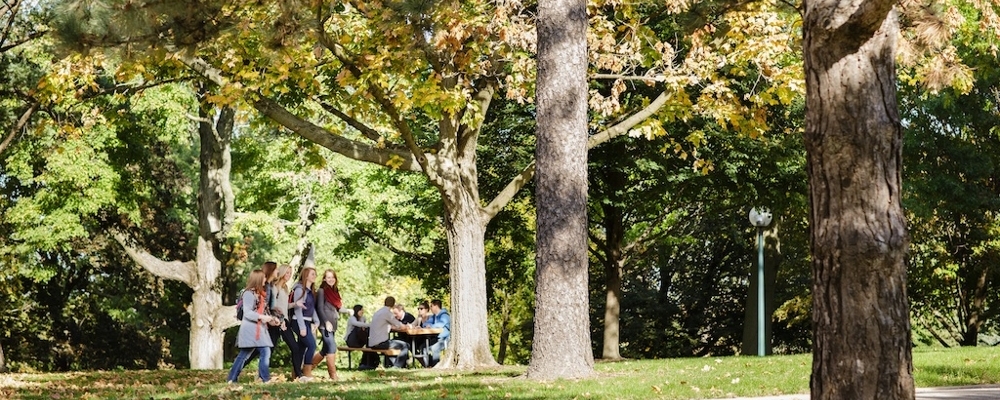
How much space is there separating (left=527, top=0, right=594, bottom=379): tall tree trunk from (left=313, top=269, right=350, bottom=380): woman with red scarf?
398cm

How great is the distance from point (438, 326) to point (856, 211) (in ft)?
56.9

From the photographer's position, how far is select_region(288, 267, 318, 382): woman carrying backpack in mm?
15109

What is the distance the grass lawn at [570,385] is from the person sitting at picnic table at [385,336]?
419cm

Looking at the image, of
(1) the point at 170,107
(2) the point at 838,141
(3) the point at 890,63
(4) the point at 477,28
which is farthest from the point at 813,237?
(1) the point at 170,107

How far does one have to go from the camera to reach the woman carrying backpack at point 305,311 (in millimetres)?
15109

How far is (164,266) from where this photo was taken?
31.6 meters

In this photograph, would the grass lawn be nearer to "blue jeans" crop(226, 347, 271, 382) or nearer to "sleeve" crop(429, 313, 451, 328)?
"blue jeans" crop(226, 347, 271, 382)

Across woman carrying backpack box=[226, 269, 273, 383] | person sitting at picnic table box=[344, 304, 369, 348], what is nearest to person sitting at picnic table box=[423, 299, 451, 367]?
person sitting at picnic table box=[344, 304, 369, 348]

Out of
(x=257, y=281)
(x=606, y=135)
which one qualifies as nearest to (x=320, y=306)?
(x=257, y=281)

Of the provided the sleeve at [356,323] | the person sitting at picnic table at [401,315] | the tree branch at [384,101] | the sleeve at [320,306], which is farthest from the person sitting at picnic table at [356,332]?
the sleeve at [320,306]

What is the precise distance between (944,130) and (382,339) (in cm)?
1576

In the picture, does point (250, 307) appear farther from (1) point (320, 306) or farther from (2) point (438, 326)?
(2) point (438, 326)

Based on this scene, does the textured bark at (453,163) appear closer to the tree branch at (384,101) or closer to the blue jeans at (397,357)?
the tree branch at (384,101)

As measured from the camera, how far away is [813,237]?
580cm
